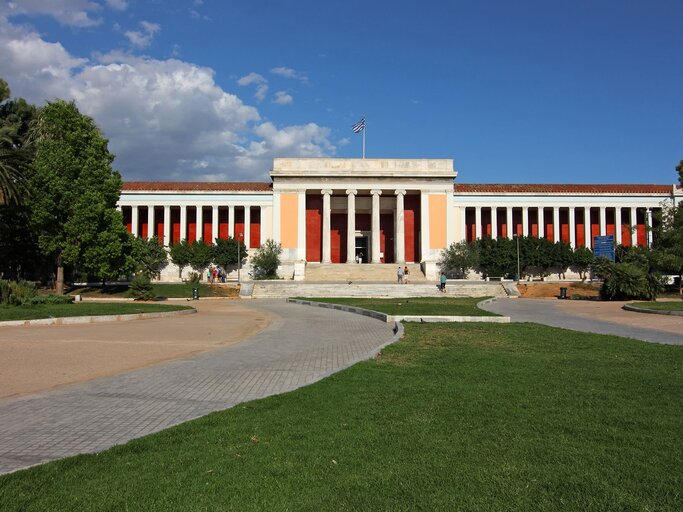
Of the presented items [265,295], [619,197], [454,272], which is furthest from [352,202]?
[619,197]

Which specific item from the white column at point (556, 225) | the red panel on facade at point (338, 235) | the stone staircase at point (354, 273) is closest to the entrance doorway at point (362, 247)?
the red panel on facade at point (338, 235)

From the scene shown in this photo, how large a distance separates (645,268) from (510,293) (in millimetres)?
9789

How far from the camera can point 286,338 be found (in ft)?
45.4

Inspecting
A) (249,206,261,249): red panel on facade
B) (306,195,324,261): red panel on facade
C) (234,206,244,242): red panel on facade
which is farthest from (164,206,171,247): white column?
(306,195,324,261): red panel on facade

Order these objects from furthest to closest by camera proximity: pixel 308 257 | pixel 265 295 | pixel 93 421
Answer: pixel 308 257, pixel 265 295, pixel 93 421

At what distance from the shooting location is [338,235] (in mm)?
62281

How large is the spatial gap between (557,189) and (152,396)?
6118 centimetres

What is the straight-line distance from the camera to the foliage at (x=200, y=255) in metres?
54.9

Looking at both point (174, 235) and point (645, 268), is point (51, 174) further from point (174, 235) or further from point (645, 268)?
point (645, 268)

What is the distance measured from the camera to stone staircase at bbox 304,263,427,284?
51.3m

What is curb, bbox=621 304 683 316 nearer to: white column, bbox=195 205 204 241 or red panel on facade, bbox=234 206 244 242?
red panel on facade, bbox=234 206 244 242

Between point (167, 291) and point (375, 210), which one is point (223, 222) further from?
point (167, 291)

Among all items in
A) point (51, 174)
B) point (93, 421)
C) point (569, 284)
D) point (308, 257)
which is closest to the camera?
point (93, 421)

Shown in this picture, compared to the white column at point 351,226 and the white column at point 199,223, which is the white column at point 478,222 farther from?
the white column at point 199,223
